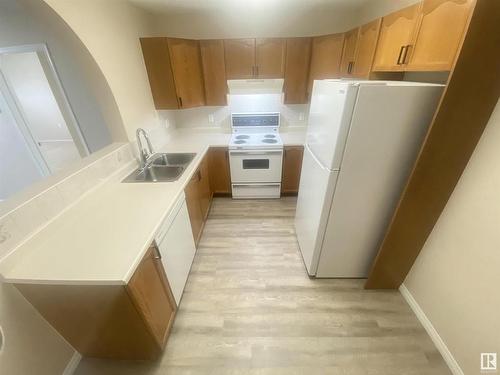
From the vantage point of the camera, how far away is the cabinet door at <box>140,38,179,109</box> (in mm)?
2174

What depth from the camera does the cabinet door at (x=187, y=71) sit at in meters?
2.25

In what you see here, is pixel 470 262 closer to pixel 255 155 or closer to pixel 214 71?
pixel 255 155

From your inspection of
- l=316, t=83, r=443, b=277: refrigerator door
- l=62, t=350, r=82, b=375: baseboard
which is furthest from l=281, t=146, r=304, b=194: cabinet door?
l=62, t=350, r=82, b=375: baseboard

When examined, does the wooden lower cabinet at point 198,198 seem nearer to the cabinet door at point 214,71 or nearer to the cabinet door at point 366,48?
the cabinet door at point 214,71

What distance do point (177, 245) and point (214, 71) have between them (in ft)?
6.93

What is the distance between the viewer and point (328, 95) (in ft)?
4.53

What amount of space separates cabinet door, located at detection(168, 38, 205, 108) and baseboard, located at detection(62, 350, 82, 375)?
2.35 m

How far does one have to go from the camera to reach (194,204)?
204cm

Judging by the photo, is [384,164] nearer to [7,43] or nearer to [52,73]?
[52,73]

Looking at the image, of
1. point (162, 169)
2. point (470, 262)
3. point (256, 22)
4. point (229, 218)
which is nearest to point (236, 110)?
point (256, 22)

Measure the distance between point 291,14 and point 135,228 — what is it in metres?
2.93

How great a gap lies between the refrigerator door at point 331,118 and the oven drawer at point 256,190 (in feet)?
4.03

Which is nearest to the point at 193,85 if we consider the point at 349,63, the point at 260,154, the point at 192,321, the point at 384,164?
the point at 260,154

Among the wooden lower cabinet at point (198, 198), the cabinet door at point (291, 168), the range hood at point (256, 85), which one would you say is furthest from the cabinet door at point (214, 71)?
the cabinet door at point (291, 168)
